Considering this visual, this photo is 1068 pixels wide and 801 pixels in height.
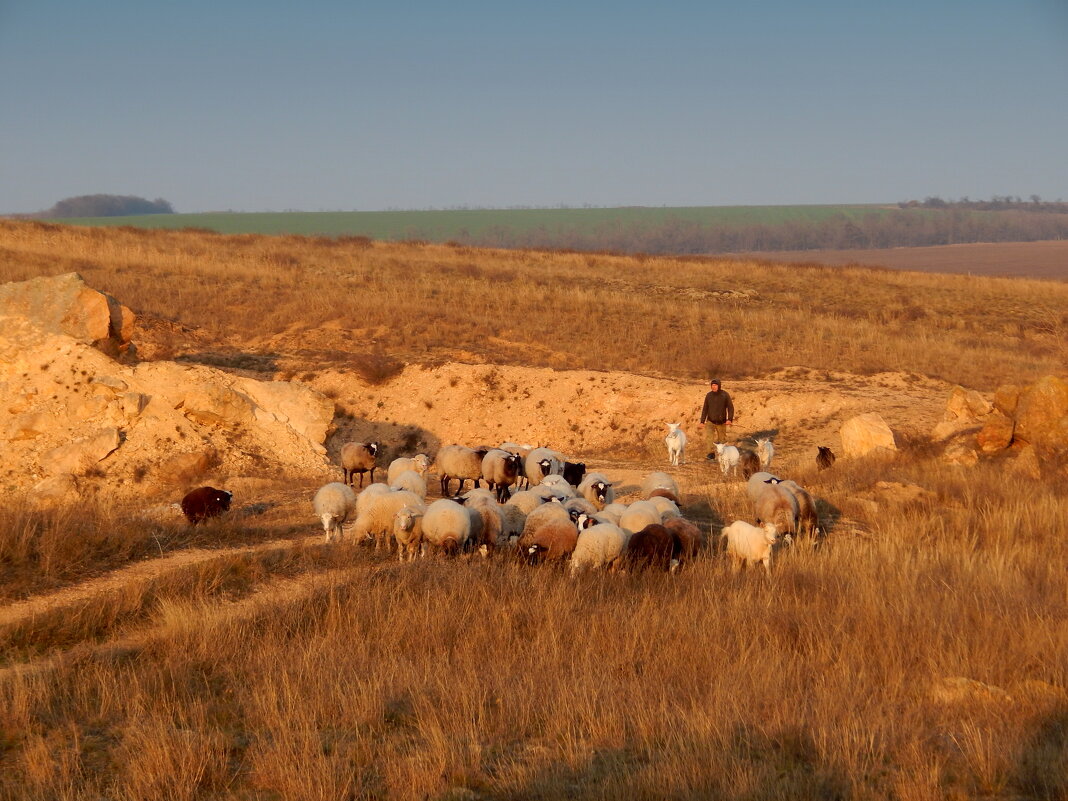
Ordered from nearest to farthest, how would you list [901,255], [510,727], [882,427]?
[510,727], [882,427], [901,255]

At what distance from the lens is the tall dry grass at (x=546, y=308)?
2706 centimetres

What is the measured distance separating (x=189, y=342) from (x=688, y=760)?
23.3 metres

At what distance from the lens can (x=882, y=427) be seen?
681 inches

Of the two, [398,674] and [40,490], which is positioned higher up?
[398,674]

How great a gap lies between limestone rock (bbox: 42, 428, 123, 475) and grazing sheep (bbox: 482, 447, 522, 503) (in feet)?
22.4

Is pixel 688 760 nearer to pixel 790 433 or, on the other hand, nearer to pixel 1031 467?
pixel 1031 467

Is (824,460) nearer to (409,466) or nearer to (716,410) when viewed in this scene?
(716,410)

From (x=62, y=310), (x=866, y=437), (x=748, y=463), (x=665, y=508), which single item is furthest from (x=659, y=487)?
(x=62, y=310)

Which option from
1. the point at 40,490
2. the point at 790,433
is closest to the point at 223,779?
the point at 40,490

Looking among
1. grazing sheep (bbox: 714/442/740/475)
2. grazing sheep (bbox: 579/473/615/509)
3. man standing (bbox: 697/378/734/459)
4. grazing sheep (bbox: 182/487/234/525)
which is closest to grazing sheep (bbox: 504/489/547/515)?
grazing sheep (bbox: 579/473/615/509)

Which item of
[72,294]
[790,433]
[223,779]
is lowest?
[790,433]

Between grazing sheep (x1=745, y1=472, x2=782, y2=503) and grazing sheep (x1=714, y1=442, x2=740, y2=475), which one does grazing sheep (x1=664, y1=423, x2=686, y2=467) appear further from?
grazing sheep (x1=745, y1=472, x2=782, y2=503)

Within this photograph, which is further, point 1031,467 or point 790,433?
point 790,433

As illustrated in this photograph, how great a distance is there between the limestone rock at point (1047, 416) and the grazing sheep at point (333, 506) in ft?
35.6
